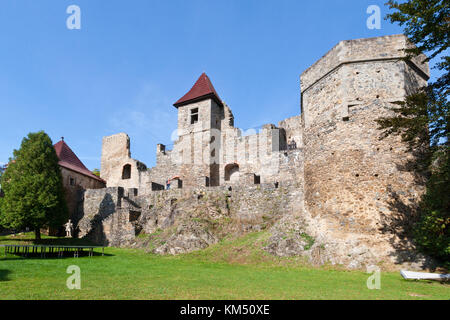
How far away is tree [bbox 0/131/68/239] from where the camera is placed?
2155 cm

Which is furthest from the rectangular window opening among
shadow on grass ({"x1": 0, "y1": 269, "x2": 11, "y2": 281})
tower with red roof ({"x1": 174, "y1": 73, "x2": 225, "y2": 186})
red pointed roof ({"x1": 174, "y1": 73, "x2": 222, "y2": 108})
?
shadow on grass ({"x1": 0, "y1": 269, "x2": 11, "y2": 281})

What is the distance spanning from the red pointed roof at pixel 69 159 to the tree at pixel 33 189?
637 cm

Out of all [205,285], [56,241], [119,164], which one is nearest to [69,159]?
[119,164]

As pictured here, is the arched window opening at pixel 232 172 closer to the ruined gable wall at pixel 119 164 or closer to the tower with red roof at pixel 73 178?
the ruined gable wall at pixel 119 164

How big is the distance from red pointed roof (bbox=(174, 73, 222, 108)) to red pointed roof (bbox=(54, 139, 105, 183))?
11588 millimetres

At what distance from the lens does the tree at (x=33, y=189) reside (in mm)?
21547

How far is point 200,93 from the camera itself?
3206cm

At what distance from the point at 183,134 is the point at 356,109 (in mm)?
20559

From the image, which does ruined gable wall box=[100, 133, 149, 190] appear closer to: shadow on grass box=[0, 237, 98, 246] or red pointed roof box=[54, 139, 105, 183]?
red pointed roof box=[54, 139, 105, 183]

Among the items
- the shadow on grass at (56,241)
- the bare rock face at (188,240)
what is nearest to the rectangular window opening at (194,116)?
the shadow on grass at (56,241)

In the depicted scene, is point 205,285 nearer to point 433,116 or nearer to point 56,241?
point 433,116

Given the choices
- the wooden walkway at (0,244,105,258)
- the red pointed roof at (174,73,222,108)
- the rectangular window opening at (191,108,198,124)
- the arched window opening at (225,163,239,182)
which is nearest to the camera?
the wooden walkway at (0,244,105,258)
